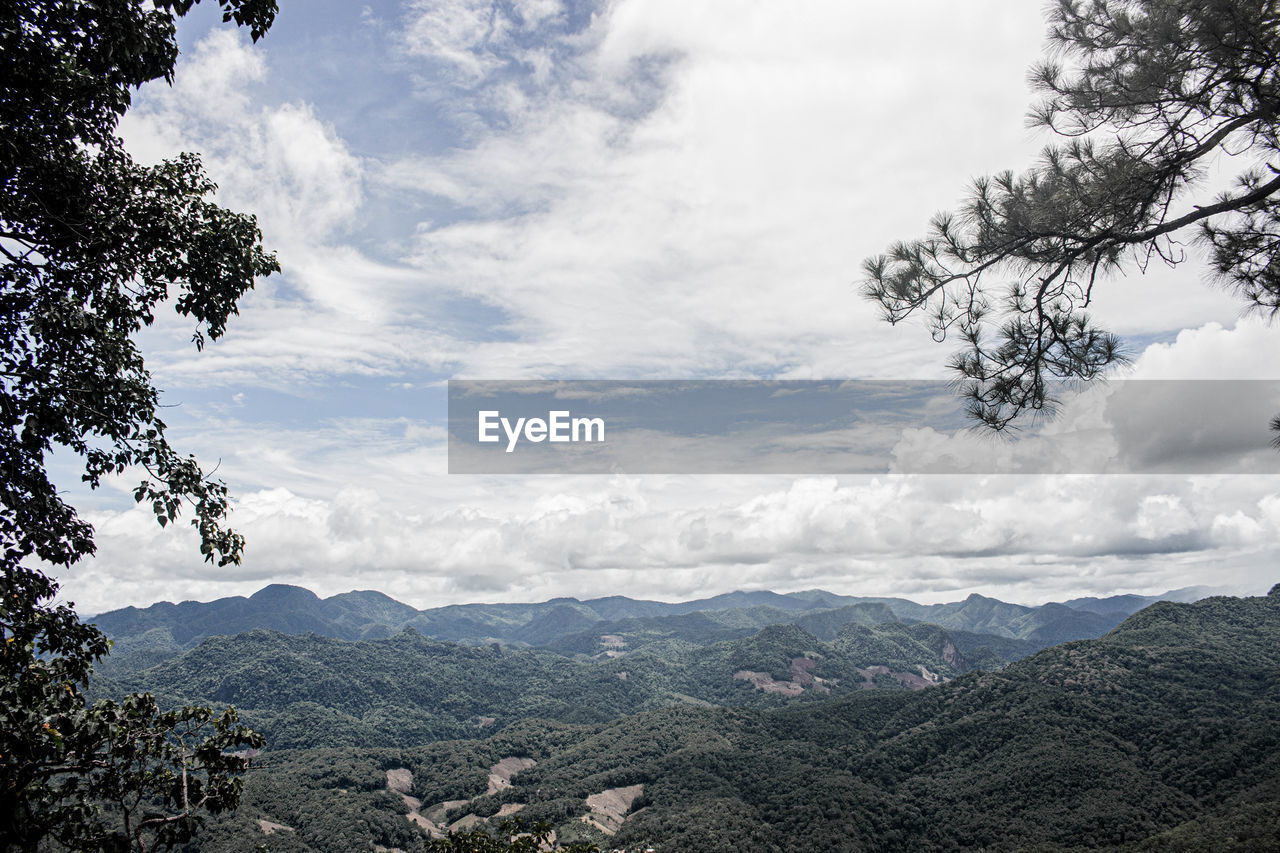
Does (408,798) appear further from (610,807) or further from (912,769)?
(912,769)

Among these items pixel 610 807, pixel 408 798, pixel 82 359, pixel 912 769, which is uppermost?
pixel 82 359

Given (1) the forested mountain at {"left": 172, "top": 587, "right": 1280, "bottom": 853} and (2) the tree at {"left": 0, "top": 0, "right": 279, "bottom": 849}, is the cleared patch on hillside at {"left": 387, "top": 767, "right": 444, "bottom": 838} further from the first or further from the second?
(2) the tree at {"left": 0, "top": 0, "right": 279, "bottom": 849}

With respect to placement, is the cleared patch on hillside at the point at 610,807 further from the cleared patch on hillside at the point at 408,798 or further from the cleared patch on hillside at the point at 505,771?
the cleared patch on hillside at the point at 505,771

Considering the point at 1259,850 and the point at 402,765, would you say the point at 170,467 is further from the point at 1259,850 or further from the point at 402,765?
the point at 402,765

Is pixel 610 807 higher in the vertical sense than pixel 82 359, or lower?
lower

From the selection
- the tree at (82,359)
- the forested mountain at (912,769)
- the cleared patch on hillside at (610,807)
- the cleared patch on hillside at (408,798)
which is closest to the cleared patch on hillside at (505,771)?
the forested mountain at (912,769)

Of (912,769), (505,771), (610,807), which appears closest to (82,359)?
(610,807)

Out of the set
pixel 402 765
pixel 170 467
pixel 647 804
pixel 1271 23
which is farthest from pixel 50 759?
pixel 402 765

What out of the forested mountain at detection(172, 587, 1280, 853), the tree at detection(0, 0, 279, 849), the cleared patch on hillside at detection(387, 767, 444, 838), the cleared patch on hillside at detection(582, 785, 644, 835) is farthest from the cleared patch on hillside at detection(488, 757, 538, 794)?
the tree at detection(0, 0, 279, 849)
